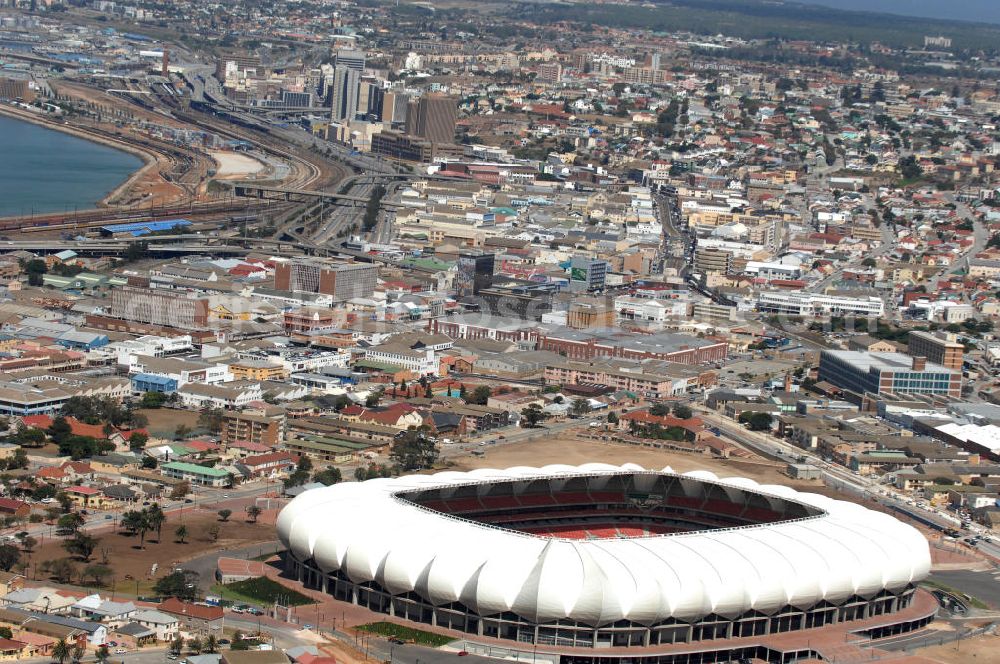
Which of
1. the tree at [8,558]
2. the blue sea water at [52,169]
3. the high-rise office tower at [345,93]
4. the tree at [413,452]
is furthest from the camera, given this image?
the high-rise office tower at [345,93]

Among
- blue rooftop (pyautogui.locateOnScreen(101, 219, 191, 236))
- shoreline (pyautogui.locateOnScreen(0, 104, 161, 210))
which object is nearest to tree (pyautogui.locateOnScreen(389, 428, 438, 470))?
blue rooftop (pyautogui.locateOnScreen(101, 219, 191, 236))

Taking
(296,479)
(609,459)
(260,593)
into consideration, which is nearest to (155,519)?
(260,593)

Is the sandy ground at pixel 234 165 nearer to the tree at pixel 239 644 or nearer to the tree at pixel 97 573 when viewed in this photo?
the tree at pixel 97 573

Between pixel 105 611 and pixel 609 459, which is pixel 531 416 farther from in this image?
pixel 105 611

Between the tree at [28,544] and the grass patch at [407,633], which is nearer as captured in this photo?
the grass patch at [407,633]

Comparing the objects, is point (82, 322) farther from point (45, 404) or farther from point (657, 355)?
point (657, 355)

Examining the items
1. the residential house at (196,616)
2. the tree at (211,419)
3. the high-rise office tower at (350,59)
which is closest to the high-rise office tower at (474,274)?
the tree at (211,419)

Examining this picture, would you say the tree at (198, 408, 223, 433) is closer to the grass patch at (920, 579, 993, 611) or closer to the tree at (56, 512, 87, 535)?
the tree at (56, 512, 87, 535)
